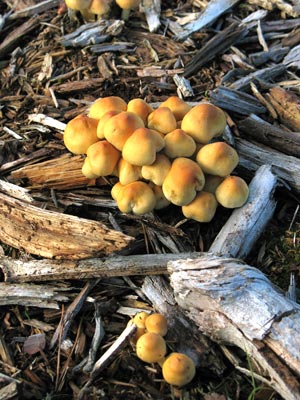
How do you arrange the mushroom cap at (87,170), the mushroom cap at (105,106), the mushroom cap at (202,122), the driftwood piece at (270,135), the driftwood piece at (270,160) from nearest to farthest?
the mushroom cap at (202,122), the mushroom cap at (87,170), the mushroom cap at (105,106), the driftwood piece at (270,160), the driftwood piece at (270,135)

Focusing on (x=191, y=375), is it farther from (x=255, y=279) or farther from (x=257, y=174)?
(x=257, y=174)

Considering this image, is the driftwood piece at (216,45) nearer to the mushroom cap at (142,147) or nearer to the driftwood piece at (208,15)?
the driftwood piece at (208,15)

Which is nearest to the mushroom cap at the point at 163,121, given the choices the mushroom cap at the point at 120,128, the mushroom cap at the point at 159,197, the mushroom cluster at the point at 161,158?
the mushroom cluster at the point at 161,158

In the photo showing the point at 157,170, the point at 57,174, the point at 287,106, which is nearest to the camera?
the point at 157,170

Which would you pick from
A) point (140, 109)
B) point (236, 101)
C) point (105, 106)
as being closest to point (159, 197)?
point (140, 109)

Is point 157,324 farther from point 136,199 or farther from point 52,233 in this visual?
point 52,233

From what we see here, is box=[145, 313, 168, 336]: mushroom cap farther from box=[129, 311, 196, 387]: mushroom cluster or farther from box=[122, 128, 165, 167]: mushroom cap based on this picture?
box=[122, 128, 165, 167]: mushroom cap
